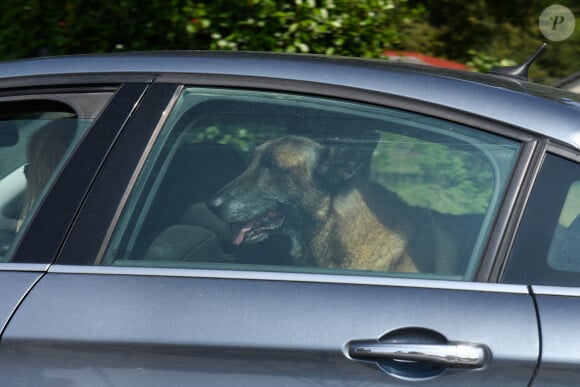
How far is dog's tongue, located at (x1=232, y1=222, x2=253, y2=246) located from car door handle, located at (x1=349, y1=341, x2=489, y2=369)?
0.49m

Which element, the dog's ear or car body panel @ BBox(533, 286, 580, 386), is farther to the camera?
the dog's ear

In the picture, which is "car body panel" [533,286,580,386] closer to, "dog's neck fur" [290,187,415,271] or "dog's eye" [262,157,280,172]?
"dog's neck fur" [290,187,415,271]

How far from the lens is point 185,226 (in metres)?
2.38

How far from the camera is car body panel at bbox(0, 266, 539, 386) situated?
2.01 m

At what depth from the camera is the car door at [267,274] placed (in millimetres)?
2020

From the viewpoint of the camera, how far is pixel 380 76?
231cm

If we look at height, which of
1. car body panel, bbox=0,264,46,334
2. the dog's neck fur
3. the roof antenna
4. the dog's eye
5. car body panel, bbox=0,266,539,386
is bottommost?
car body panel, bbox=0,264,46,334

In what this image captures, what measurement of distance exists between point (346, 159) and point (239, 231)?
36 cm

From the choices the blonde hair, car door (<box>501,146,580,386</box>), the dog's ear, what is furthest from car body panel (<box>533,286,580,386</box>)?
the blonde hair

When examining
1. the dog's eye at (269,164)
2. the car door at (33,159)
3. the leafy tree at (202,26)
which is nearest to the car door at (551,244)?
the dog's eye at (269,164)

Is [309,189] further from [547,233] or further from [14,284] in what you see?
[14,284]

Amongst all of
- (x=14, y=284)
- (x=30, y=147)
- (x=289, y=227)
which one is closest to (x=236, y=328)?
(x=289, y=227)

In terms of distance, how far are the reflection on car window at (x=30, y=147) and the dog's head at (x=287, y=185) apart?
455mm

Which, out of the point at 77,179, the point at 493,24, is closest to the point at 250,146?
the point at 77,179
